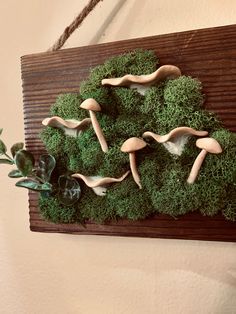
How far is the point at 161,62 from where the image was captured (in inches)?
25.4

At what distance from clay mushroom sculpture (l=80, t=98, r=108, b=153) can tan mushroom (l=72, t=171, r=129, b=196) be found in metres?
0.05

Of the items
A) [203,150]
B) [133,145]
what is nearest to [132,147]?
[133,145]

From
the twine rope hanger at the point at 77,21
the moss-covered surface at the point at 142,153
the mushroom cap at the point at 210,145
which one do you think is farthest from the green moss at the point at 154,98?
the twine rope hanger at the point at 77,21

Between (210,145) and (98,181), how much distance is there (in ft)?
0.64

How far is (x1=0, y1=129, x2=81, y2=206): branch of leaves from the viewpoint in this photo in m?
0.68

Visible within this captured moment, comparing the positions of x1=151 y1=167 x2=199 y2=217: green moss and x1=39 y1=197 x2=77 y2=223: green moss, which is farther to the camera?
x1=39 y1=197 x2=77 y2=223: green moss

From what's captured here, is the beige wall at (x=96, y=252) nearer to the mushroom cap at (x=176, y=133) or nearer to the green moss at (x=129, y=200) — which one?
the green moss at (x=129, y=200)

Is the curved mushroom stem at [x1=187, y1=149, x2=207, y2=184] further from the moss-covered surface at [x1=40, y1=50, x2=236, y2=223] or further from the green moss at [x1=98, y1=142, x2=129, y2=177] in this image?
the green moss at [x1=98, y1=142, x2=129, y2=177]

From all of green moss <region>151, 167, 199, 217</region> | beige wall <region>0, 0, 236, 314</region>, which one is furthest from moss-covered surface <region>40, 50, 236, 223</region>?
beige wall <region>0, 0, 236, 314</region>

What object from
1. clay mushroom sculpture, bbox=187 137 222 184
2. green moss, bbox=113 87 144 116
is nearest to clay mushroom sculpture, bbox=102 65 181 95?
green moss, bbox=113 87 144 116

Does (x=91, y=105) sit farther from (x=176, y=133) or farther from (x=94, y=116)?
(x=176, y=133)

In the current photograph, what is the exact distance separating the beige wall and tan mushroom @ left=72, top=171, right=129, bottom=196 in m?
0.13

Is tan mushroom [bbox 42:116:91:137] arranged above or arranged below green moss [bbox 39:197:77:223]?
above

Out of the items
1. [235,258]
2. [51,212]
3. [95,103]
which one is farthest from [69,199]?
[235,258]
